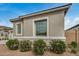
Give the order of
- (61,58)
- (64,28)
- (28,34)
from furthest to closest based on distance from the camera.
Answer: (28,34), (64,28), (61,58)

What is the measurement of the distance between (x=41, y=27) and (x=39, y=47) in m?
1.06

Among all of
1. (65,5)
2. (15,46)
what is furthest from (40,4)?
(15,46)

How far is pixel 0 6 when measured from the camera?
6.08 meters

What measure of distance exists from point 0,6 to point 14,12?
67 centimetres

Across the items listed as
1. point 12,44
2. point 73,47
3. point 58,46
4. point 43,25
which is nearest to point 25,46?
point 12,44

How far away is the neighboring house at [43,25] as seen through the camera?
20.8 feet

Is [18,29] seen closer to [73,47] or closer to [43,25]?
[43,25]

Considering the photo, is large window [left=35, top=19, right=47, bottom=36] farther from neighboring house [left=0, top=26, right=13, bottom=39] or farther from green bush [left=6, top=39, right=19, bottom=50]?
neighboring house [left=0, top=26, right=13, bottom=39]

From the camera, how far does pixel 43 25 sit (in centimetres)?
659

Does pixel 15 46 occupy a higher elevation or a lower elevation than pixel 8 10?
lower

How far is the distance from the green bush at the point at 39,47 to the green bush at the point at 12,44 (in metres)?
0.92

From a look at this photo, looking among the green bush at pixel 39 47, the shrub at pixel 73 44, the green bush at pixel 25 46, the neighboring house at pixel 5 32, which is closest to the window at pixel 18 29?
the neighboring house at pixel 5 32

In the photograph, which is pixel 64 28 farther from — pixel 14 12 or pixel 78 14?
pixel 14 12

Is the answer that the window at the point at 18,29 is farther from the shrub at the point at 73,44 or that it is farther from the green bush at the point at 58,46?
the shrub at the point at 73,44
